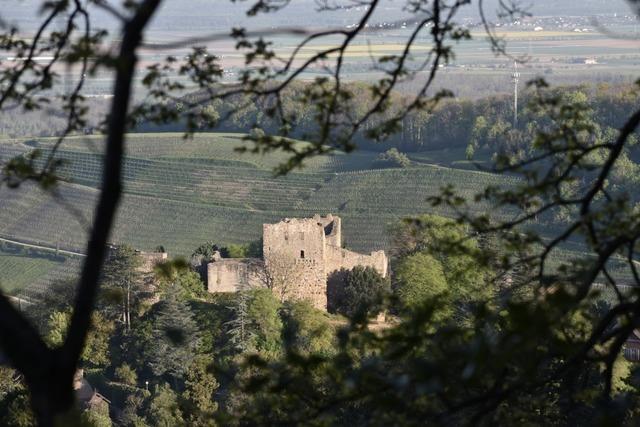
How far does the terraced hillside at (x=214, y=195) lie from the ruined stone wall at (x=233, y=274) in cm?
1815

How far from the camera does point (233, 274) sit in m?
30.7

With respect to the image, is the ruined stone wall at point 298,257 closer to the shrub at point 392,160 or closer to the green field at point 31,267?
the green field at point 31,267

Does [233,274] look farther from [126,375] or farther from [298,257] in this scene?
[126,375]

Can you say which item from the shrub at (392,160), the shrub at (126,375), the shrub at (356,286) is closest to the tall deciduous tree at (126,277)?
the shrub at (126,375)

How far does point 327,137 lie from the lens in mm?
5738

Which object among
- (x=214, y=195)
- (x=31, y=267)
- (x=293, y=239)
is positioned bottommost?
(x=31, y=267)

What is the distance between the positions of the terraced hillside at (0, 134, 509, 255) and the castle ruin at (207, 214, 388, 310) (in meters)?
17.8

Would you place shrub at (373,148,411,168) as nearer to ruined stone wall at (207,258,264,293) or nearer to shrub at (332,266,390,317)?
shrub at (332,266,390,317)

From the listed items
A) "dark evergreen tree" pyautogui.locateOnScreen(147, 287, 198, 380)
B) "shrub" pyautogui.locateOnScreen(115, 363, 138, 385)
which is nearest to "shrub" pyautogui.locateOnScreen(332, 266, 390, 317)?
"dark evergreen tree" pyautogui.locateOnScreen(147, 287, 198, 380)

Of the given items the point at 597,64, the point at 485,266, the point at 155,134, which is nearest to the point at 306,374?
the point at 485,266

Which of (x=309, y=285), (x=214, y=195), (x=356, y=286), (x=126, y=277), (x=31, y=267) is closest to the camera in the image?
(x=356, y=286)

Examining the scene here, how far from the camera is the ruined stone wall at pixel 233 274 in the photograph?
30609 mm

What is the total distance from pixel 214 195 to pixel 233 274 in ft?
107

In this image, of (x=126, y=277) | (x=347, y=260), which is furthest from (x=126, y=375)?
(x=347, y=260)
